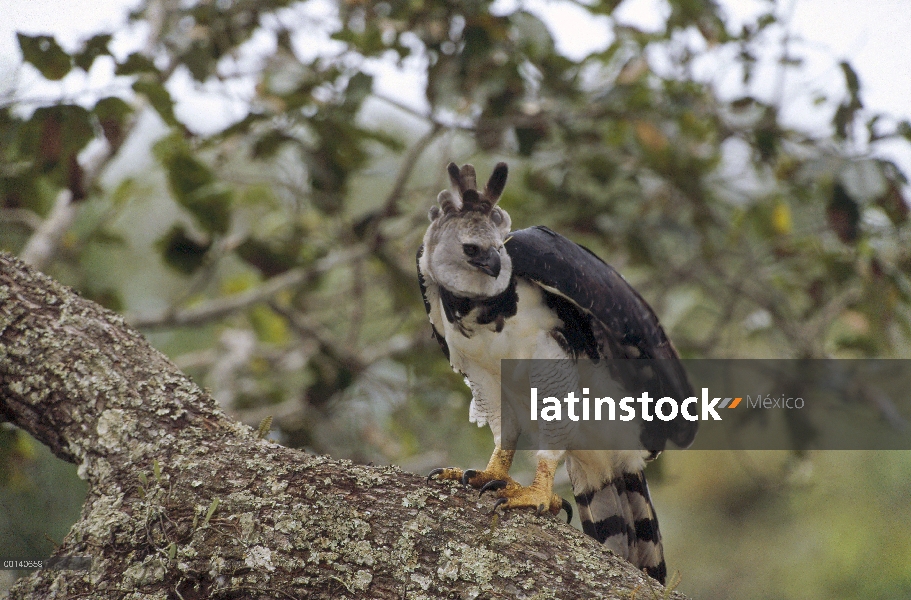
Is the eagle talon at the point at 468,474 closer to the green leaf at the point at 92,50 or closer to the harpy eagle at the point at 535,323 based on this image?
the harpy eagle at the point at 535,323

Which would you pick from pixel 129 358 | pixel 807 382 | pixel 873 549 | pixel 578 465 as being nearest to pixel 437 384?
pixel 578 465

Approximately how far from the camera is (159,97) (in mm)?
2562

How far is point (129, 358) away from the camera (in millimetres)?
1854

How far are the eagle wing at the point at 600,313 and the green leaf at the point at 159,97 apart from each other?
132 centimetres

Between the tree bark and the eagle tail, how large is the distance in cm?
82

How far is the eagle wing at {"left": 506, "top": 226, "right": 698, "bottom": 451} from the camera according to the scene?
2.28 m

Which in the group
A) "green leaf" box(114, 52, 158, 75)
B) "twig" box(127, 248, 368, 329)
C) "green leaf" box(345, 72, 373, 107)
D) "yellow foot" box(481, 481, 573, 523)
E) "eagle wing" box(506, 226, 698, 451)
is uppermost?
"green leaf" box(114, 52, 158, 75)

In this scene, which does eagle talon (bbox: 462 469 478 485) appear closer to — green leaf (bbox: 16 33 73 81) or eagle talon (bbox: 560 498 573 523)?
eagle talon (bbox: 560 498 573 523)

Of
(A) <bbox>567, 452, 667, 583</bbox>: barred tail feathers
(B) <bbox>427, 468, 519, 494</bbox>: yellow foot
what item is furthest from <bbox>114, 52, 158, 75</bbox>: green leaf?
(A) <bbox>567, 452, 667, 583</bbox>: barred tail feathers

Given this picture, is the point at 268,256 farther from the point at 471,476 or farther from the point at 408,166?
the point at 471,476

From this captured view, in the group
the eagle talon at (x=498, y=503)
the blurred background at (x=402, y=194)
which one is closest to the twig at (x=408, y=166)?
the blurred background at (x=402, y=194)

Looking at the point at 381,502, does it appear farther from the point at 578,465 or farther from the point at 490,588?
the point at 578,465

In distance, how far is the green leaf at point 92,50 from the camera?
2518 mm

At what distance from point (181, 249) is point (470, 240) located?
1855mm
